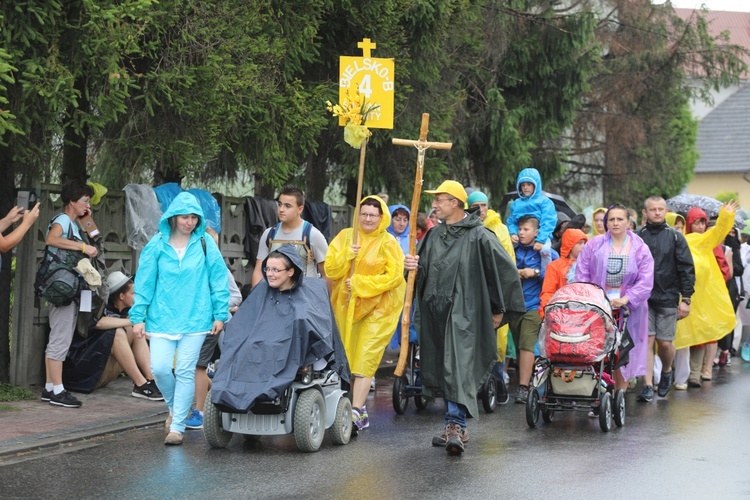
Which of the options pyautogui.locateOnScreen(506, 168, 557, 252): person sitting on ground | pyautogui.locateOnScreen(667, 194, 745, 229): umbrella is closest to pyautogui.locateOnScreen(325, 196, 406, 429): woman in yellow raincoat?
pyautogui.locateOnScreen(506, 168, 557, 252): person sitting on ground

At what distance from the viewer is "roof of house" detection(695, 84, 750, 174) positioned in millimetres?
63094

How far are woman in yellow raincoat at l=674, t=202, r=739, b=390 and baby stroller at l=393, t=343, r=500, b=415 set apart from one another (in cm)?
321

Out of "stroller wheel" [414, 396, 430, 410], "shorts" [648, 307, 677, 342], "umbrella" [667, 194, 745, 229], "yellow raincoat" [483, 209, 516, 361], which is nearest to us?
"stroller wheel" [414, 396, 430, 410]

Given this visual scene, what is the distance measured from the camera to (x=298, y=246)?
10297 mm

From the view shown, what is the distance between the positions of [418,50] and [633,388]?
5.44 m

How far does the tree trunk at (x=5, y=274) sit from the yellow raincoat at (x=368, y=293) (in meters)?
3.18

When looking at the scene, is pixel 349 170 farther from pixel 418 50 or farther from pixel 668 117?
pixel 668 117

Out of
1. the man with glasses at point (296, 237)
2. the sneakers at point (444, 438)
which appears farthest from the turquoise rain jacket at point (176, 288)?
the sneakers at point (444, 438)

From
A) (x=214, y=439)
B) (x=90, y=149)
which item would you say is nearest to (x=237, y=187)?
(x=90, y=149)

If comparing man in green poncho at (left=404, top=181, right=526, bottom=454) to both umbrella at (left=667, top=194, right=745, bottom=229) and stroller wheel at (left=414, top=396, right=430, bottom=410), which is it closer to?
stroller wheel at (left=414, top=396, right=430, bottom=410)

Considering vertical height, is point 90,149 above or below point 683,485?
above

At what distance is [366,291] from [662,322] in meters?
4.24

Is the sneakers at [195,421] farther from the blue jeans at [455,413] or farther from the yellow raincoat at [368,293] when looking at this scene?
the blue jeans at [455,413]

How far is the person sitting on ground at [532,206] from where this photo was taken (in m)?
13.4
